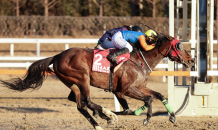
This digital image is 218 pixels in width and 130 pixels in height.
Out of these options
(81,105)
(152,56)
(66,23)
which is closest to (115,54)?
(152,56)

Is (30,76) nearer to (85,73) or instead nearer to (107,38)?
(85,73)

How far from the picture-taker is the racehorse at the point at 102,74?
14.2ft

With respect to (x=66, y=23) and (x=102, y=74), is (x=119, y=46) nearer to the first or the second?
(x=102, y=74)

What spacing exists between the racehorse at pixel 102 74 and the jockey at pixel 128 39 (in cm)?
10

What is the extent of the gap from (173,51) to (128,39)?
663mm

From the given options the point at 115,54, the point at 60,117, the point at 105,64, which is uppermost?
the point at 115,54

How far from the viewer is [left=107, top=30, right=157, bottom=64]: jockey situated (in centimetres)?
438

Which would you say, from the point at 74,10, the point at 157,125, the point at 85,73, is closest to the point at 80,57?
the point at 85,73

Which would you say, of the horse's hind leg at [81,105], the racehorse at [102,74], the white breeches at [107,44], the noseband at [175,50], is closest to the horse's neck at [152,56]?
the racehorse at [102,74]

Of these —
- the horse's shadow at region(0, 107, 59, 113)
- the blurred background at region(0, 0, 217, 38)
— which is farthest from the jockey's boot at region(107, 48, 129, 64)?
the blurred background at region(0, 0, 217, 38)

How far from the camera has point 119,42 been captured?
14.6 ft

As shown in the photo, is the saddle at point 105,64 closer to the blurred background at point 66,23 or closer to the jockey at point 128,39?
the jockey at point 128,39

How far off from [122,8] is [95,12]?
59.0 inches

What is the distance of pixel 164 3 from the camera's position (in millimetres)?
18672
